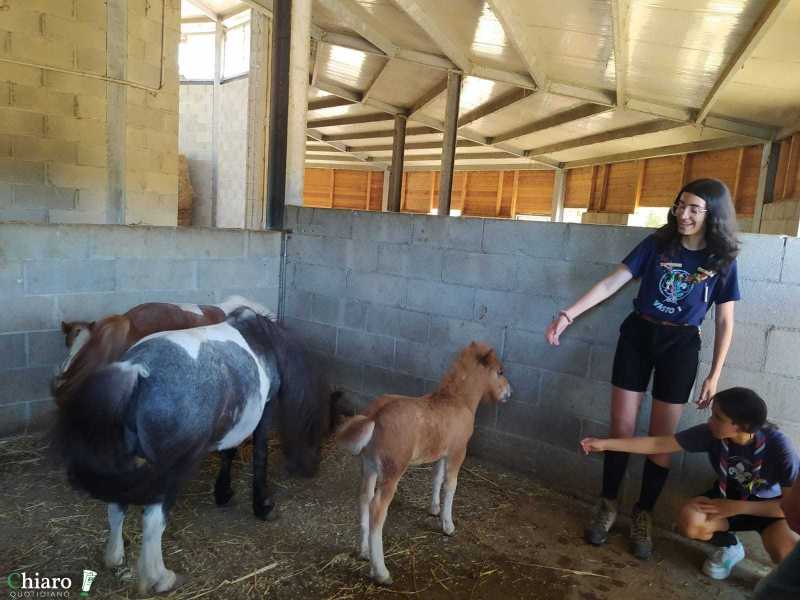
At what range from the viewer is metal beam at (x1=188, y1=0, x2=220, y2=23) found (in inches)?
380

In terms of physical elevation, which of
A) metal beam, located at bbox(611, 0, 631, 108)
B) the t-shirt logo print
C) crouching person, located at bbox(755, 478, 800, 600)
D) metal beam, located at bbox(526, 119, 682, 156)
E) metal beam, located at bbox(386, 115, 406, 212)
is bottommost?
crouching person, located at bbox(755, 478, 800, 600)

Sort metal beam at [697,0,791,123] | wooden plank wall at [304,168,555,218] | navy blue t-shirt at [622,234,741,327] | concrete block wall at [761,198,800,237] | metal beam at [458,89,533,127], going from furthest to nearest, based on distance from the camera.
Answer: wooden plank wall at [304,168,555,218] < metal beam at [458,89,533,127] < concrete block wall at [761,198,800,237] < metal beam at [697,0,791,123] < navy blue t-shirt at [622,234,741,327]

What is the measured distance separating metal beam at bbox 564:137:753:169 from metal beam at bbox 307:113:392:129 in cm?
454

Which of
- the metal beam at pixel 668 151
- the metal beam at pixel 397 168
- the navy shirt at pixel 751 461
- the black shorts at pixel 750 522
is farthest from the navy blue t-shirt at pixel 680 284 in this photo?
the metal beam at pixel 397 168

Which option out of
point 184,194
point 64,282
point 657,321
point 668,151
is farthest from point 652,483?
point 184,194

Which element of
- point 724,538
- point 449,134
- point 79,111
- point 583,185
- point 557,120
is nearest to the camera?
point 724,538

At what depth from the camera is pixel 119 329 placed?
252 cm

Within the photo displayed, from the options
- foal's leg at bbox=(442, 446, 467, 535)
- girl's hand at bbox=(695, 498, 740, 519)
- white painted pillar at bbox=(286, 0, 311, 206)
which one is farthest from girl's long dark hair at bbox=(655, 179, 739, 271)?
white painted pillar at bbox=(286, 0, 311, 206)

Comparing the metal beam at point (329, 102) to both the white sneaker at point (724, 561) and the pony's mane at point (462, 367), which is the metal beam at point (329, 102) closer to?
the pony's mane at point (462, 367)

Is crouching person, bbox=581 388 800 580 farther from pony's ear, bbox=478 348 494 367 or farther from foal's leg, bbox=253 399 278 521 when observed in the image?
foal's leg, bbox=253 399 278 521

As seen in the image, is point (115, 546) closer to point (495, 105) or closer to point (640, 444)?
point (640, 444)

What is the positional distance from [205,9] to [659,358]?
10458 mm

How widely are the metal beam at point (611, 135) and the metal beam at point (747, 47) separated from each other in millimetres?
1514

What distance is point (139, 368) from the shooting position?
1.85 meters
